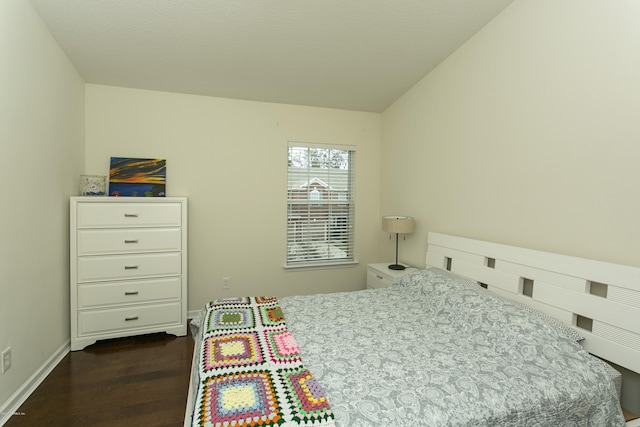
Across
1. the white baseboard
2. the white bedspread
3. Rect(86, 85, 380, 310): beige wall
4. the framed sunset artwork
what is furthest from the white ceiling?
the white baseboard

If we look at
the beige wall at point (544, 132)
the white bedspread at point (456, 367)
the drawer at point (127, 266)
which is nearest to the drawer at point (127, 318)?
the drawer at point (127, 266)

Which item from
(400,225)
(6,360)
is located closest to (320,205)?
(400,225)

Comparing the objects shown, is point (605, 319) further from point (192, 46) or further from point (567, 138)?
point (192, 46)

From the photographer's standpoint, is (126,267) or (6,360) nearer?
(6,360)

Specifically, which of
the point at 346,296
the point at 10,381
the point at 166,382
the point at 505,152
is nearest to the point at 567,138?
the point at 505,152

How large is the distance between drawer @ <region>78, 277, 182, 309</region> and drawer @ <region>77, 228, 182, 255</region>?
292mm

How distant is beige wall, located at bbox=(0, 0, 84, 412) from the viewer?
68.1 inches

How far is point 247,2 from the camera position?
6.17 feet

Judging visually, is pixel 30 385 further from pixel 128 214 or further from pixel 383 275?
pixel 383 275

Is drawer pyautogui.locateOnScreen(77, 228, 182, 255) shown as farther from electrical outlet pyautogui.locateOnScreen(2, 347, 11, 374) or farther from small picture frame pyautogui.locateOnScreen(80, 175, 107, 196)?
electrical outlet pyautogui.locateOnScreen(2, 347, 11, 374)

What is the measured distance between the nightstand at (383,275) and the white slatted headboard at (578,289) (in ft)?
2.53

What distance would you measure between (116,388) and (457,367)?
86.1 inches

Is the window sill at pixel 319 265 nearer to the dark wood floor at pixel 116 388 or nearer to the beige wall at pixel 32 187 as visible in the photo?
the dark wood floor at pixel 116 388

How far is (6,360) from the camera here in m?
1.75
